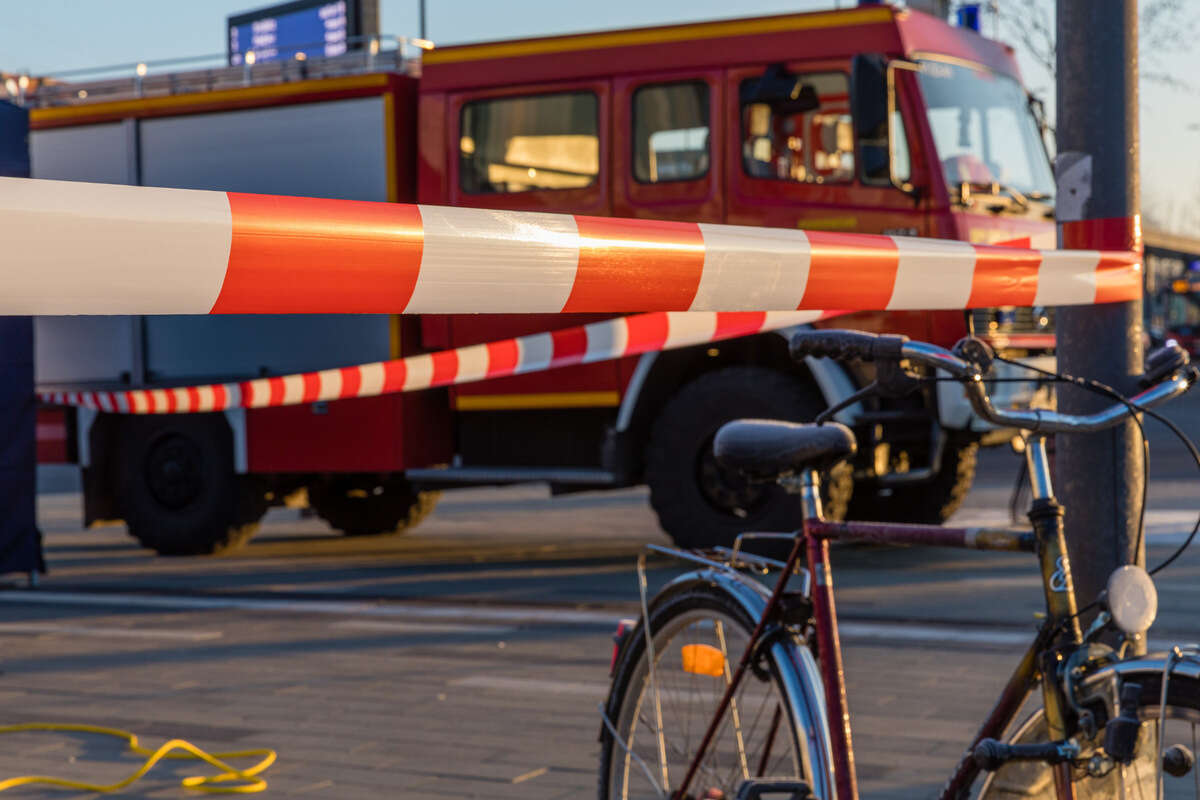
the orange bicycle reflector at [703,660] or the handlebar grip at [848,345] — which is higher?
the handlebar grip at [848,345]

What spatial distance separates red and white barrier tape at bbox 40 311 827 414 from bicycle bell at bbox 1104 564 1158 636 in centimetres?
289

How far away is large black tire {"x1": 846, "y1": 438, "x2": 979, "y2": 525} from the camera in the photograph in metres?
11.4

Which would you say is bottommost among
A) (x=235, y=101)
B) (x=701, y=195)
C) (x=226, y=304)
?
(x=226, y=304)

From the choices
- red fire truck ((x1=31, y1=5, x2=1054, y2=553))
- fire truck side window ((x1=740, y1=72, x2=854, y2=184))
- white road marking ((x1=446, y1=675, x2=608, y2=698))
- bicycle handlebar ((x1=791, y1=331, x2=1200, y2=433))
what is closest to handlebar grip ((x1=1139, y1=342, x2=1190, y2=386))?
bicycle handlebar ((x1=791, y1=331, x2=1200, y2=433))

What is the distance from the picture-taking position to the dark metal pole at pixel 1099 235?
11.8ft

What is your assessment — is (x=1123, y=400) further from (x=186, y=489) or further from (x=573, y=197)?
(x=186, y=489)

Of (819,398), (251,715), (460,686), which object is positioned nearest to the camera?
(251,715)

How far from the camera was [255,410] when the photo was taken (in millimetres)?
11727

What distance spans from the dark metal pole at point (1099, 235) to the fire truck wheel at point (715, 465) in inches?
235

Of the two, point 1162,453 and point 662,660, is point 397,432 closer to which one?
point 662,660

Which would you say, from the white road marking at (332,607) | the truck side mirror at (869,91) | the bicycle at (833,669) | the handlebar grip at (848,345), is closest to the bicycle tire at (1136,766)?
the bicycle at (833,669)

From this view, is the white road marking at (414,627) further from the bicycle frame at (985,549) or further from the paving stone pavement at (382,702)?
the bicycle frame at (985,549)

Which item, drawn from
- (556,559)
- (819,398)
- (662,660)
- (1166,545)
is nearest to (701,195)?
(819,398)

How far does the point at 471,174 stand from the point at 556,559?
8.11ft
